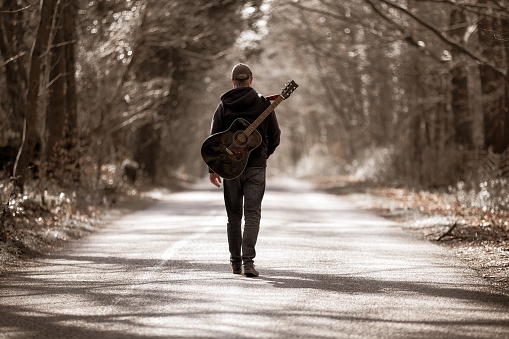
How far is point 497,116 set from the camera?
822 inches

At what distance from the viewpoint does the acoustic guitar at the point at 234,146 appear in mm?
8836

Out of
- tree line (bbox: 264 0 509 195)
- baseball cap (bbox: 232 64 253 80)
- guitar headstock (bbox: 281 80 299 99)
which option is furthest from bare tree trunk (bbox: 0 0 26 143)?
guitar headstock (bbox: 281 80 299 99)

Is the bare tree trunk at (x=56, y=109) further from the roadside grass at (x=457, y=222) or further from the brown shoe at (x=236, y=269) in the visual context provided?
the brown shoe at (x=236, y=269)

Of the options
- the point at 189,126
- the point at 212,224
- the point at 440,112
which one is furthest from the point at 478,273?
the point at 189,126

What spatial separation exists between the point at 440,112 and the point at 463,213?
35.7ft

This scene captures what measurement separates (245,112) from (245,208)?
1.03 metres

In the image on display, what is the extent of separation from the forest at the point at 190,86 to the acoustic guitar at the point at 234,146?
361cm

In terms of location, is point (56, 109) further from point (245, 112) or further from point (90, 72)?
point (245, 112)

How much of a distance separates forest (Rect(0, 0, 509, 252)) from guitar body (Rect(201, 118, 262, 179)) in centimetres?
360

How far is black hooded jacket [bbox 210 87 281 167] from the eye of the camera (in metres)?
9.01

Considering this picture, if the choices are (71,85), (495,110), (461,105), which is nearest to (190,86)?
(461,105)

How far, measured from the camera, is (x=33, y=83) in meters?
14.2

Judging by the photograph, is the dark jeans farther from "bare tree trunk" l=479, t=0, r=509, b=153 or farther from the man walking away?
"bare tree trunk" l=479, t=0, r=509, b=153

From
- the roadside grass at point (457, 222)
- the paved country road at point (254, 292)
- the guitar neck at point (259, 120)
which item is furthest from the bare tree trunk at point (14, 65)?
the guitar neck at point (259, 120)
